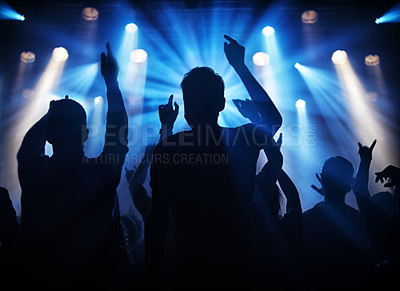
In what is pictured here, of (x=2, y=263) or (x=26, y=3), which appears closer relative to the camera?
(x=2, y=263)

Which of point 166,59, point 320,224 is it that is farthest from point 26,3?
point 320,224

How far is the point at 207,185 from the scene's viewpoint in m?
1.25

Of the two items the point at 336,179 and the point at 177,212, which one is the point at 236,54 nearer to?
the point at 177,212

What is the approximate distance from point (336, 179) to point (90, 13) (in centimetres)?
549

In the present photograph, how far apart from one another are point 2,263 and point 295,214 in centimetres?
202

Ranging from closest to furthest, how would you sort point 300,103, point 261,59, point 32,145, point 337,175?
1. point 32,145
2. point 337,175
3. point 261,59
4. point 300,103

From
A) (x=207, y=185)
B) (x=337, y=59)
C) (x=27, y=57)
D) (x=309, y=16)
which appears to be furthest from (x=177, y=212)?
(x=27, y=57)

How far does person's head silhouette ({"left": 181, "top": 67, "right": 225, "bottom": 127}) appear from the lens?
1.36 m

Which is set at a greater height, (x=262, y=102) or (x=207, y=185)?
(x=262, y=102)

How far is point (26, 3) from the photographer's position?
16.2 ft

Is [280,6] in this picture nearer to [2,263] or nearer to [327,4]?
[327,4]

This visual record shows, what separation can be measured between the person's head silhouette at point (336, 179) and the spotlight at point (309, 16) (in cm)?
398

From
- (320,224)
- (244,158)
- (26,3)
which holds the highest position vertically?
(26,3)

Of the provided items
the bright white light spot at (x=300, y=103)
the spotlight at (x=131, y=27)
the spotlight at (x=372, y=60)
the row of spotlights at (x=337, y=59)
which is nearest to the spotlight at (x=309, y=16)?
the row of spotlights at (x=337, y=59)
